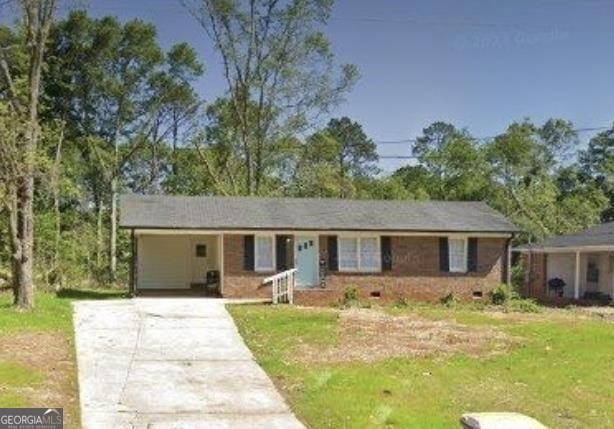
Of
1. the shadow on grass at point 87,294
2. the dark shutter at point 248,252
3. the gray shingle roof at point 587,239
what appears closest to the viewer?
the shadow on grass at point 87,294

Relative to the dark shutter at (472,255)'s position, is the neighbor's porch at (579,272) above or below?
below

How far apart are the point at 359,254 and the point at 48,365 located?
52.3 ft

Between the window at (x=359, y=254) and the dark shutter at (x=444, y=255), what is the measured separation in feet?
7.43

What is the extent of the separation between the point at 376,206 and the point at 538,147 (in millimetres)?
31183

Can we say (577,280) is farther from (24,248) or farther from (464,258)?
(24,248)

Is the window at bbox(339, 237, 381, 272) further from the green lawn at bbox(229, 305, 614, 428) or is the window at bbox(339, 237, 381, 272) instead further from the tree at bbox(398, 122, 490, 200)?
the tree at bbox(398, 122, 490, 200)

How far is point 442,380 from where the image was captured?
13742 mm

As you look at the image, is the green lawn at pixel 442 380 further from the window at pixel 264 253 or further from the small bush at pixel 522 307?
the window at pixel 264 253

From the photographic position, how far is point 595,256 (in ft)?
113

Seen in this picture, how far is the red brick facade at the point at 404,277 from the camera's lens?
27.5 m

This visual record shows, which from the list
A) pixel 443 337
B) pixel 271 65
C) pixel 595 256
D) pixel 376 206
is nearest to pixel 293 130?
pixel 271 65

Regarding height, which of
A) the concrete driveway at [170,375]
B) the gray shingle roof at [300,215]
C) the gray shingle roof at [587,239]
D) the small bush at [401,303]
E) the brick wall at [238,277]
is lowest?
the small bush at [401,303]

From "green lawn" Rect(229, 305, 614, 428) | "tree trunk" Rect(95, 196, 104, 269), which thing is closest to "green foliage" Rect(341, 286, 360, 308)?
"green lawn" Rect(229, 305, 614, 428)

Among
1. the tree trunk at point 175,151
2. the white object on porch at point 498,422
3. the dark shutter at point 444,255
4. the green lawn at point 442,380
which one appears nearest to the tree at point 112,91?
the tree trunk at point 175,151
